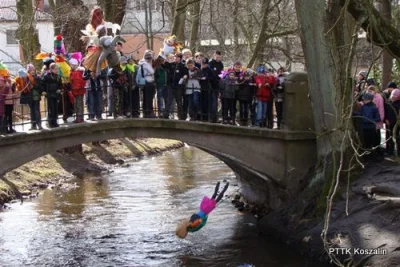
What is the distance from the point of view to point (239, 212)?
19.0m

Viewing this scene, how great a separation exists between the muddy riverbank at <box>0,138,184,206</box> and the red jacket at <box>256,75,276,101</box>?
7.02m

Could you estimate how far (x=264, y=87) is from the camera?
1711cm

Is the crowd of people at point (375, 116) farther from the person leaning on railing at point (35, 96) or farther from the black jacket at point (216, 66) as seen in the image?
the person leaning on railing at point (35, 96)

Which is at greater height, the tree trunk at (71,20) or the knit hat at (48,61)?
the tree trunk at (71,20)

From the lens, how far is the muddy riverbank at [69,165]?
20.9 metres

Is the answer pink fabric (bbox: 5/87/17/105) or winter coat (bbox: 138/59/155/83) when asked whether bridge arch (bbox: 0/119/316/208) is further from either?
pink fabric (bbox: 5/87/17/105)

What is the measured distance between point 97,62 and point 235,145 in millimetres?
3485

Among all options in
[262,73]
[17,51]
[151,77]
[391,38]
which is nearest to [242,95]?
[262,73]

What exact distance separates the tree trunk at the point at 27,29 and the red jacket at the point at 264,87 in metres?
8.54

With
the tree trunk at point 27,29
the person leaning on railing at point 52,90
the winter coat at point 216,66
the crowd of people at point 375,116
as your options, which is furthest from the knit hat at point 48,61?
the tree trunk at point 27,29

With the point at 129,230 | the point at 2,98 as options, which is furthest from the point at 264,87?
the point at 2,98

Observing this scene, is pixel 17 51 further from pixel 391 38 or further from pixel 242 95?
pixel 391 38

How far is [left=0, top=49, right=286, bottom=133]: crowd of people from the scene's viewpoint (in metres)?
15.9

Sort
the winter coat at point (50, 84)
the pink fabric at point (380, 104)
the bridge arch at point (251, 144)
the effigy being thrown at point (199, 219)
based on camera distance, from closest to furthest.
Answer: the winter coat at point (50, 84) < the effigy being thrown at point (199, 219) < the pink fabric at point (380, 104) < the bridge arch at point (251, 144)
